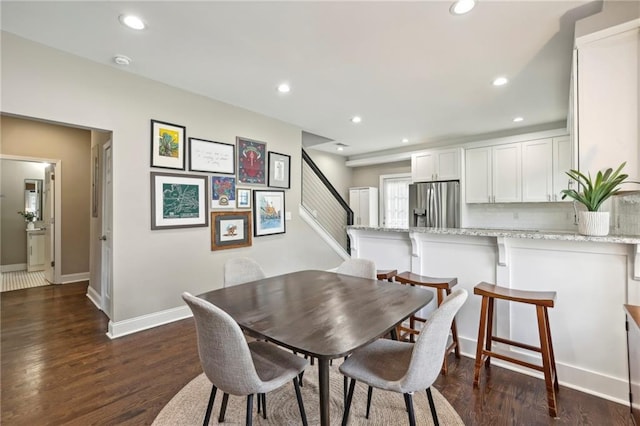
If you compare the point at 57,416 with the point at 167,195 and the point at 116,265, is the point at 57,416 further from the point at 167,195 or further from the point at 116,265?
the point at 167,195

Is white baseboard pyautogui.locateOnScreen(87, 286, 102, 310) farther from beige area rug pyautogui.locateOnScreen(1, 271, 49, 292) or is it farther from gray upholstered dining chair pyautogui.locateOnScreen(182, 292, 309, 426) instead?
gray upholstered dining chair pyautogui.locateOnScreen(182, 292, 309, 426)

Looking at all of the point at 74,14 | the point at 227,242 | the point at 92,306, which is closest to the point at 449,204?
the point at 227,242

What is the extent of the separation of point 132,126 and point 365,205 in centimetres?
494

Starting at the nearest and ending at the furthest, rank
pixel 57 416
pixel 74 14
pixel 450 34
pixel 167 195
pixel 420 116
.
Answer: pixel 57 416 < pixel 74 14 < pixel 450 34 < pixel 167 195 < pixel 420 116

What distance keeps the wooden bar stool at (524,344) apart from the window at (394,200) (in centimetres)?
444

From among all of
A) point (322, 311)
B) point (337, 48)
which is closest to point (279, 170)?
point (337, 48)

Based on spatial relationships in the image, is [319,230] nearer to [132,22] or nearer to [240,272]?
[240,272]

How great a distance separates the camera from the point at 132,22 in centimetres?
210

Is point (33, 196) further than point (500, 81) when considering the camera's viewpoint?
Yes

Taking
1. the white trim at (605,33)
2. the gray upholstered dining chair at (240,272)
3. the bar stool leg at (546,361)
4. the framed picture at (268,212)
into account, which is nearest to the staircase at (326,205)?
the framed picture at (268,212)

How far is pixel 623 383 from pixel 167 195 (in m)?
4.12

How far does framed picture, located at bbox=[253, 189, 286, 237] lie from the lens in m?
4.02

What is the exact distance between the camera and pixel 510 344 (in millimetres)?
2115

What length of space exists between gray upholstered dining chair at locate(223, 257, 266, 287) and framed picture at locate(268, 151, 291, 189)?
6.68 feet
